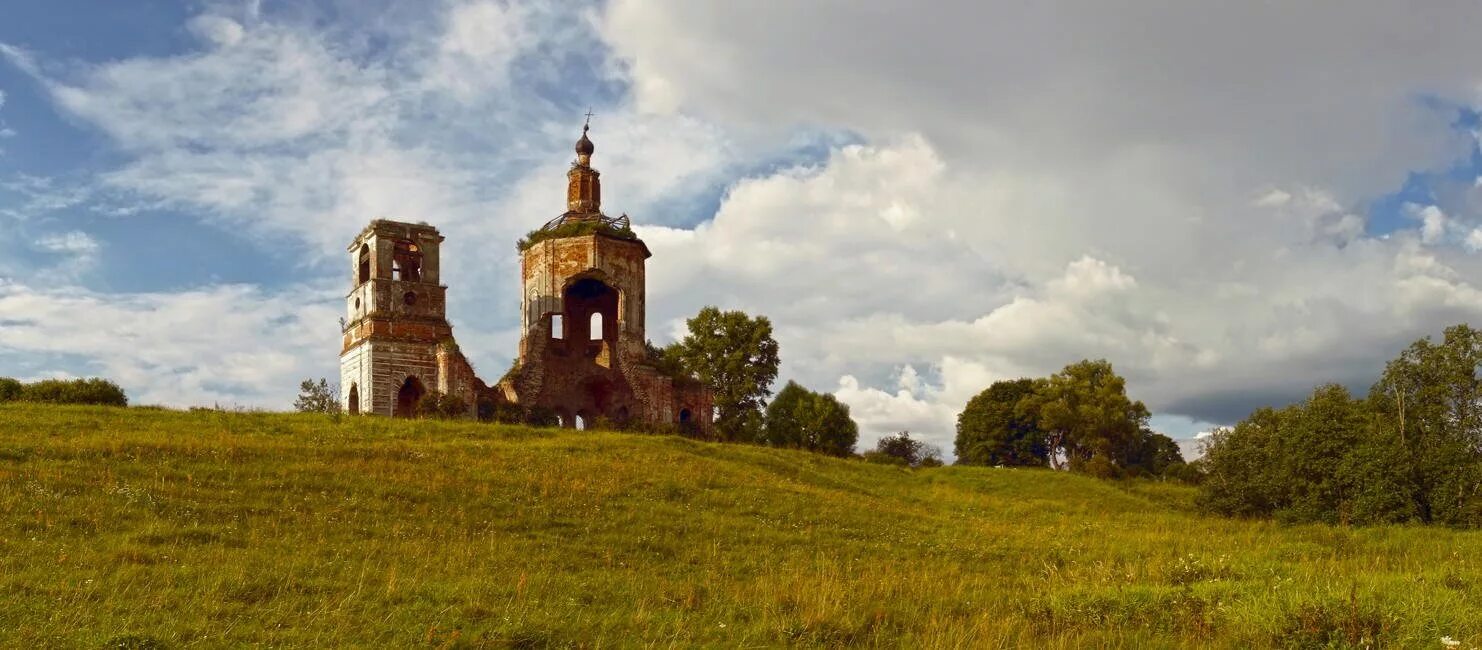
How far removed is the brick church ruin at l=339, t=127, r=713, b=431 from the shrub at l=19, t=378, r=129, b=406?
30.6 feet

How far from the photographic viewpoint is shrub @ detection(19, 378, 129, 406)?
3079 cm

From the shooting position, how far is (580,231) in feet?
154

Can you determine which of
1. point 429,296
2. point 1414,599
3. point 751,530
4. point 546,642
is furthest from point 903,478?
point 546,642

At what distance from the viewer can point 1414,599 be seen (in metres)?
11.0

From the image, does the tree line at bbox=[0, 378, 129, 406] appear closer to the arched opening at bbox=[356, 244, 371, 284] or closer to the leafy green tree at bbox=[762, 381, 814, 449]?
the arched opening at bbox=[356, 244, 371, 284]

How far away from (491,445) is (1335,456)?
74.9 ft

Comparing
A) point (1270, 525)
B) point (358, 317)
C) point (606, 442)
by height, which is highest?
point (358, 317)

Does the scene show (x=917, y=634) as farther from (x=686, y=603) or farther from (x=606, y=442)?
(x=606, y=442)

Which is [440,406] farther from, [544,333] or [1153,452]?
[1153,452]

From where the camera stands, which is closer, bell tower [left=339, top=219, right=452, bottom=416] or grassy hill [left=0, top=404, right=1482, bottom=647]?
grassy hill [left=0, top=404, right=1482, bottom=647]

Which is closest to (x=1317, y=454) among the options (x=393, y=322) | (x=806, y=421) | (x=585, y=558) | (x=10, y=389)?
(x=585, y=558)

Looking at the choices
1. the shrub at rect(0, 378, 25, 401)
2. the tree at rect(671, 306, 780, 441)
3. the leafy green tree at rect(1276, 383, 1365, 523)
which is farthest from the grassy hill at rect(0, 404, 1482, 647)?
the tree at rect(671, 306, 780, 441)

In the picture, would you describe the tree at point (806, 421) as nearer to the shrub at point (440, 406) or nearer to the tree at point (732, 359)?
the tree at point (732, 359)

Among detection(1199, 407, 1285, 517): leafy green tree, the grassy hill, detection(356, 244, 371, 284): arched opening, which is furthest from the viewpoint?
detection(356, 244, 371, 284): arched opening
